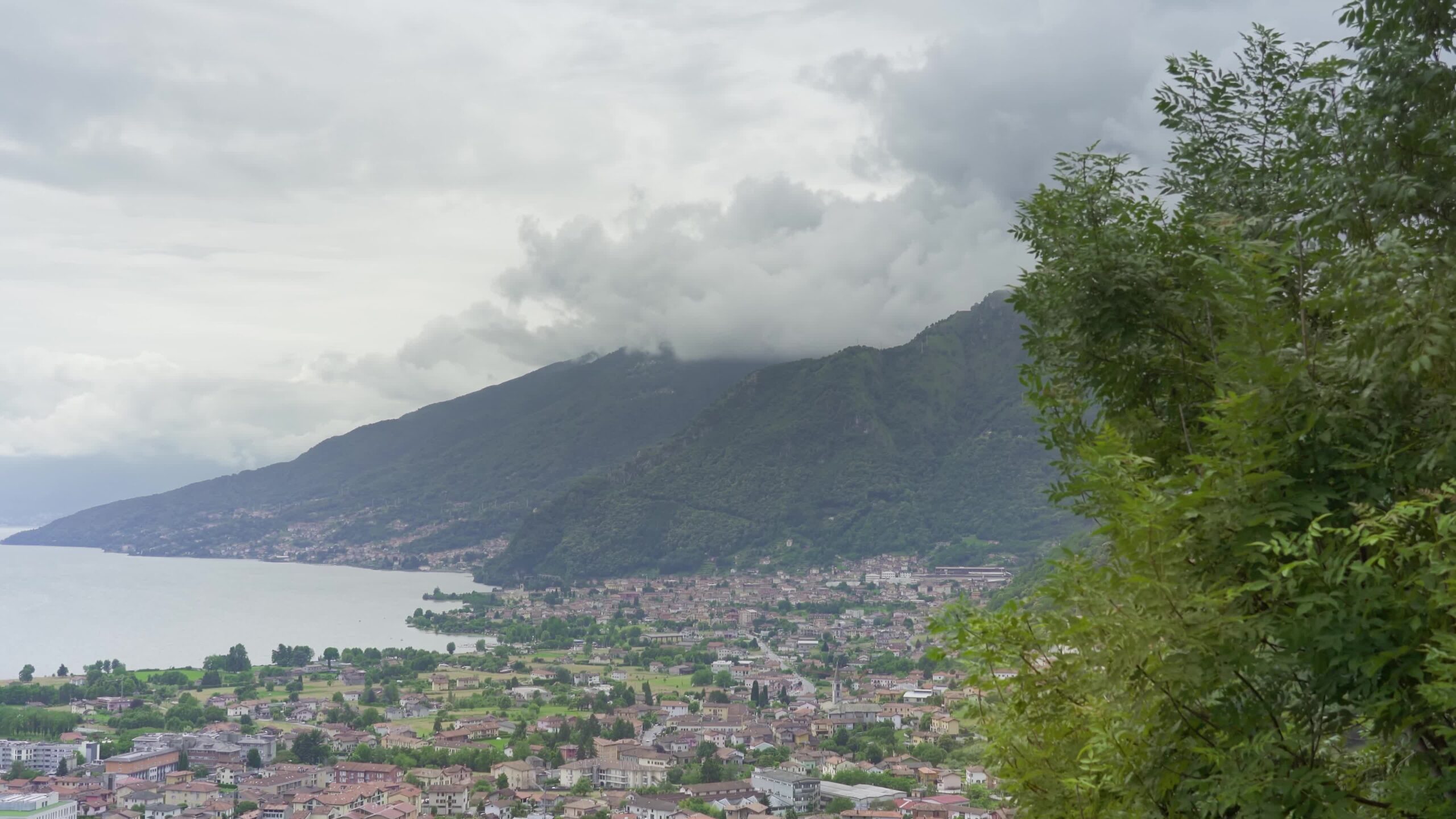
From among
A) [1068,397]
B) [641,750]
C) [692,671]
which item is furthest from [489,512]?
[1068,397]

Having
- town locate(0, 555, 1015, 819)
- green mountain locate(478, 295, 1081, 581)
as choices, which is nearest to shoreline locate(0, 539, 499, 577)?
green mountain locate(478, 295, 1081, 581)

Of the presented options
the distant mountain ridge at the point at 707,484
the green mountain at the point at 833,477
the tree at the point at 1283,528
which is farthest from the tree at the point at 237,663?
the tree at the point at 1283,528

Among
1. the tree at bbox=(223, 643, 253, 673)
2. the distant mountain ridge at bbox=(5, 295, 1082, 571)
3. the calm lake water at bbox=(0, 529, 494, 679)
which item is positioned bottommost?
the tree at bbox=(223, 643, 253, 673)

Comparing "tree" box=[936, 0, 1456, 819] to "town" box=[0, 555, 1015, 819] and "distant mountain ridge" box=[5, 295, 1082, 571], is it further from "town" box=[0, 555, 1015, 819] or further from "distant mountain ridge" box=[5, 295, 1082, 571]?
"distant mountain ridge" box=[5, 295, 1082, 571]

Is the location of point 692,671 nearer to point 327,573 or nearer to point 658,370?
point 327,573

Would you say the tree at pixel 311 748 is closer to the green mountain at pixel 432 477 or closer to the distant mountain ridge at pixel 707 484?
the distant mountain ridge at pixel 707 484

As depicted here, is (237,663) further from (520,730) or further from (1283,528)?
(1283,528)

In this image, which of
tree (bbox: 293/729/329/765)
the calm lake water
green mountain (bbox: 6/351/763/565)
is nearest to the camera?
tree (bbox: 293/729/329/765)
